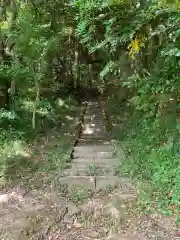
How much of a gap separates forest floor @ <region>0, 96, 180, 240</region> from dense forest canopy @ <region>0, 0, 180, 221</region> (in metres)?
0.61

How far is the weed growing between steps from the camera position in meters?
4.76

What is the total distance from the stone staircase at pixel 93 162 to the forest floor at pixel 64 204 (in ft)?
0.07

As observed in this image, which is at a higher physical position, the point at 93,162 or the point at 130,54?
the point at 130,54

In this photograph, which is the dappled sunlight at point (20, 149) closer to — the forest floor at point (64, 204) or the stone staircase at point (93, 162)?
the forest floor at point (64, 204)

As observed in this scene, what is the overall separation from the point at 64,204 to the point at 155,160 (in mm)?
1876

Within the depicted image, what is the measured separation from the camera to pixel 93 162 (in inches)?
254

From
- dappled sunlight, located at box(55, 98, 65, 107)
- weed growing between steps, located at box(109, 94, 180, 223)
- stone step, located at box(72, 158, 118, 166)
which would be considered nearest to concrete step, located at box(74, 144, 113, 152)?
weed growing between steps, located at box(109, 94, 180, 223)

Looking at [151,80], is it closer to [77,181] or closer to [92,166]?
[92,166]

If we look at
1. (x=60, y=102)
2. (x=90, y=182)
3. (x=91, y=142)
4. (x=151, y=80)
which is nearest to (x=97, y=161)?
(x=90, y=182)

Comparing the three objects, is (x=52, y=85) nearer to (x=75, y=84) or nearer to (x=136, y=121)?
(x=75, y=84)

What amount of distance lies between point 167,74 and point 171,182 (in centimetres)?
203

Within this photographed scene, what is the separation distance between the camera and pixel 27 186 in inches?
221

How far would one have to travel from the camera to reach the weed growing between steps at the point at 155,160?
4.76 m

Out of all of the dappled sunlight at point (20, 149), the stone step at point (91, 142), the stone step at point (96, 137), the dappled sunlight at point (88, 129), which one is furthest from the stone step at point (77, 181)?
the dappled sunlight at point (88, 129)
